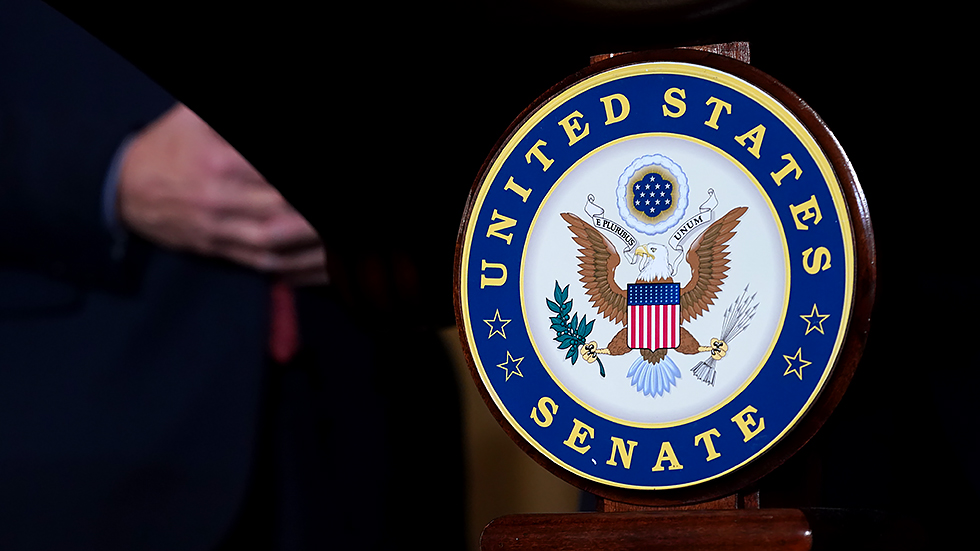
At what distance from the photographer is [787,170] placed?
2.21 feet

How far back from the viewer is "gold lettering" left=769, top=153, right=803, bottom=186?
67 centimetres

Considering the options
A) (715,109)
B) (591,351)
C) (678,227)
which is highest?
(715,109)

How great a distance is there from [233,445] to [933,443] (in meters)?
1.24

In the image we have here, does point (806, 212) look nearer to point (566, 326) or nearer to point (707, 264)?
Answer: point (707, 264)

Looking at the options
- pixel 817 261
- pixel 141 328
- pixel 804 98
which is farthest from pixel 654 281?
pixel 141 328

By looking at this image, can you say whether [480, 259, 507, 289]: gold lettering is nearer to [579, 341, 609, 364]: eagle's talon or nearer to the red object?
[579, 341, 609, 364]: eagle's talon

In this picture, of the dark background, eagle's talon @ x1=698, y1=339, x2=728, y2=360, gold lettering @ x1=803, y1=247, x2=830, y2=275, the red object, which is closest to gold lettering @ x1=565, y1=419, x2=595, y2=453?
eagle's talon @ x1=698, y1=339, x2=728, y2=360

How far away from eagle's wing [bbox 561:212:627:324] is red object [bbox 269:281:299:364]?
3.47ft

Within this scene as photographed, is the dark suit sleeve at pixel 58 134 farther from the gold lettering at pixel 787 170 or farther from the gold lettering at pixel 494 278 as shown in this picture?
the gold lettering at pixel 787 170

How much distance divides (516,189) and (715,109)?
0.19 metres

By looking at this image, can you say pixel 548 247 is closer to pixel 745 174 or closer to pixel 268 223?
pixel 745 174

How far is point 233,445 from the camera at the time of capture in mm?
1624

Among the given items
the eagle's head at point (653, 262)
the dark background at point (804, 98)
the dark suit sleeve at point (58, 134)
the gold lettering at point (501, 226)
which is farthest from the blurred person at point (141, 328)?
the eagle's head at point (653, 262)

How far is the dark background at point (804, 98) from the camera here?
991 mm
